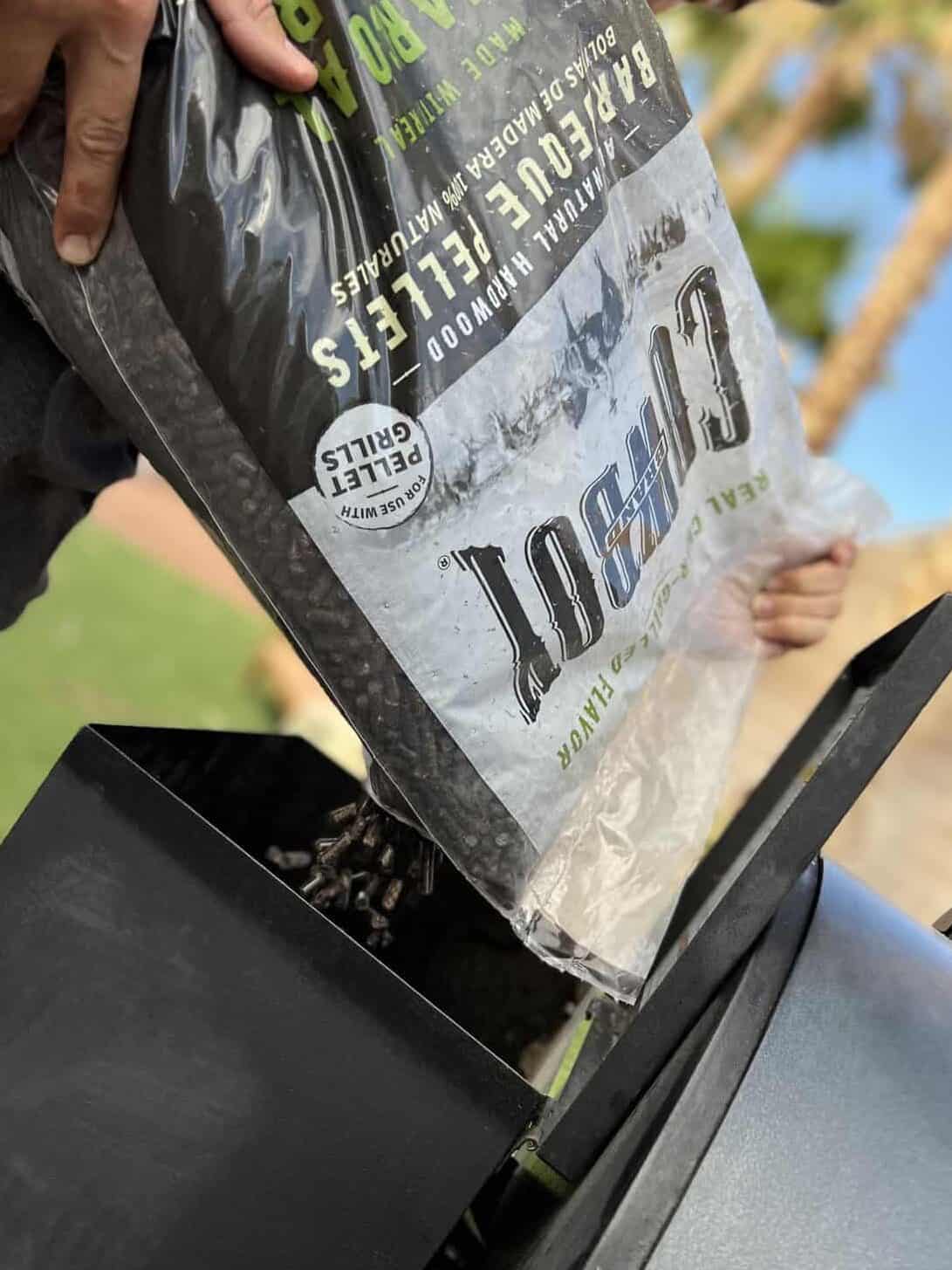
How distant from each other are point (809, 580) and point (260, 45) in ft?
2.31

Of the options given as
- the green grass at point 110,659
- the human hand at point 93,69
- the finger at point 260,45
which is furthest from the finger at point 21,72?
the green grass at point 110,659

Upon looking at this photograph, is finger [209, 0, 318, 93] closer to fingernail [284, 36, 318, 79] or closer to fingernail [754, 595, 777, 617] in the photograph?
fingernail [284, 36, 318, 79]

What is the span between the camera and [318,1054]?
0.71 m

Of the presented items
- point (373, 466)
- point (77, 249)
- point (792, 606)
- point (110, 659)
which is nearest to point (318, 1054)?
point (373, 466)

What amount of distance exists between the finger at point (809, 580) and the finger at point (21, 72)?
Result: 0.76 meters

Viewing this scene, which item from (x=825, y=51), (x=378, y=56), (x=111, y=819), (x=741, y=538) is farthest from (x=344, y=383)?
(x=825, y=51)

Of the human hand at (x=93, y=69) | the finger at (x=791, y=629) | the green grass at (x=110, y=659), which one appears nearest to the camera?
the human hand at (x=93, y=69)

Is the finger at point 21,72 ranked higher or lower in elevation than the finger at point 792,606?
lower

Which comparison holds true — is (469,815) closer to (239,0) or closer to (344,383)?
(344,383)

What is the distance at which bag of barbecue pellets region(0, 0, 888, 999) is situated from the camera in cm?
67

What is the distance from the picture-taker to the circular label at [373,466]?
0.67 metres

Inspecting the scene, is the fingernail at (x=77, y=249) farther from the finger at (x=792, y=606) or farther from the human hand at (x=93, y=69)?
the finger at (x=792, y=606)

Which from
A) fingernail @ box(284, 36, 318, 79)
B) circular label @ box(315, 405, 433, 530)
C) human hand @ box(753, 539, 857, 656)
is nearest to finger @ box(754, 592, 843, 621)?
human hand @ box(753, 539, 857, 656)

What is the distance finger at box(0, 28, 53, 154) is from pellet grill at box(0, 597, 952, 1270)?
1.27ft
